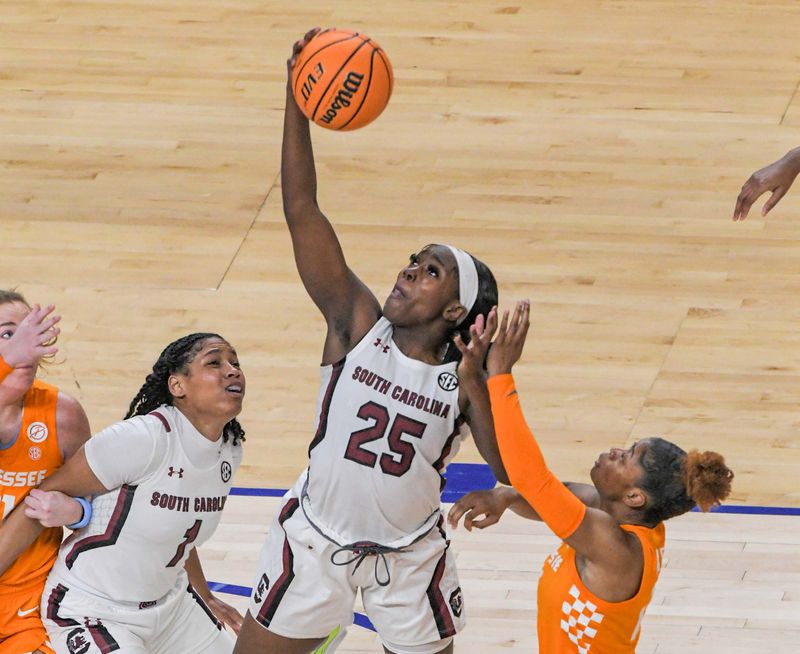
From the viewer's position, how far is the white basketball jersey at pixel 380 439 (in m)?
4.80

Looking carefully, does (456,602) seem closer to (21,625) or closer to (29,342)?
(21,625)

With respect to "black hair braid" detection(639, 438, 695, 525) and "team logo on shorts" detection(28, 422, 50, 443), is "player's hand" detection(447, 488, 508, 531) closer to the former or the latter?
"black hair braid" detection(639, 438, 695, 525)

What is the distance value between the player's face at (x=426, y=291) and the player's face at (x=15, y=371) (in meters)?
1.12

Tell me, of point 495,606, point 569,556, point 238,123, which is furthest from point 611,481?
point 238,123

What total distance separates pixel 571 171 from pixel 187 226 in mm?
2408

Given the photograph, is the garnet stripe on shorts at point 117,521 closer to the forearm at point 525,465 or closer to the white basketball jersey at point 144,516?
the white basketball jersey at point 144,516

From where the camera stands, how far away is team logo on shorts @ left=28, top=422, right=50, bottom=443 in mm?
4926

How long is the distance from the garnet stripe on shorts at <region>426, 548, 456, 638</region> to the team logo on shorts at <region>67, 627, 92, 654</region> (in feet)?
3.54

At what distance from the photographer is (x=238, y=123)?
1027 centimetres

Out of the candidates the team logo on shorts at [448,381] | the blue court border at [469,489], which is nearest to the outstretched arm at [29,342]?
the team logo on shorts at [448,381]

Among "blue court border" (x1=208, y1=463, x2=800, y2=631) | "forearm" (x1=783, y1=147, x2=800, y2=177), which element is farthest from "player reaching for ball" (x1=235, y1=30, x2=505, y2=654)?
"blue court border" (x1=208, y1=463, x2=800, y2=631)

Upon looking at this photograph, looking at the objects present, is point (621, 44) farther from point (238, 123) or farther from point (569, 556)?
point (569, 556)

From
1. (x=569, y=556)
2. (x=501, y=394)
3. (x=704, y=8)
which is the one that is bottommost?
(x=704, y=8)

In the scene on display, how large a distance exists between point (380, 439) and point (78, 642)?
1135 mm
